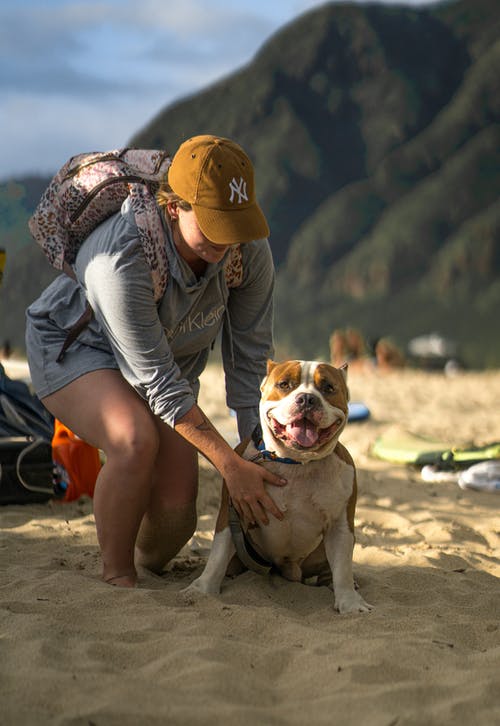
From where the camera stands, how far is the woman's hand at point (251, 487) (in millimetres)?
3133

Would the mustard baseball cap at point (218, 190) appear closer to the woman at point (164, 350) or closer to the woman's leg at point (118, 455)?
the woman at point (164, 350)

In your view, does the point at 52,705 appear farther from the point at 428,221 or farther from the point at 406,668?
the point at 428,221

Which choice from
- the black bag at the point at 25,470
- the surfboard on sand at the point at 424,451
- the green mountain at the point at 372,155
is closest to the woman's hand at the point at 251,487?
the black bag at the point at 25,470

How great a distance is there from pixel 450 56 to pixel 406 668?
63.0 feet

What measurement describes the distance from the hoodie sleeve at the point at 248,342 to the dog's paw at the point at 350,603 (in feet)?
2.63

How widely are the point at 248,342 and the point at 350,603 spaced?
115 cm

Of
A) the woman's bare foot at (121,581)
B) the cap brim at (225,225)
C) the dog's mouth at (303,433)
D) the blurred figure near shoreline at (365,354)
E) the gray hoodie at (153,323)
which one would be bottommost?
the blurred figure near shoreline at (365,354)

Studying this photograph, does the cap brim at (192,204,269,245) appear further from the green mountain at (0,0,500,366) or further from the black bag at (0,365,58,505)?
the green mountain at (0,0,500,366)

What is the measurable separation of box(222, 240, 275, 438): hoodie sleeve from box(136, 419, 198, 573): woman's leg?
0.29m

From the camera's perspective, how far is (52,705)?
7.00 ft

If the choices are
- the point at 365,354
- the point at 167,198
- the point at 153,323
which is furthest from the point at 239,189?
the point at 365,354

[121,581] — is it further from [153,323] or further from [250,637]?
[153,323]

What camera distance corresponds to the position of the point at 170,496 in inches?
140

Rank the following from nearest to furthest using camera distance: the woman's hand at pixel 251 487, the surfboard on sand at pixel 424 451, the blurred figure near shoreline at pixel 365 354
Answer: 1. the woman's hand at pixel 251 487
2. the surfboard on sand at pixel 424 451
3. the blurred figure near shoreline at pixel 365 354
